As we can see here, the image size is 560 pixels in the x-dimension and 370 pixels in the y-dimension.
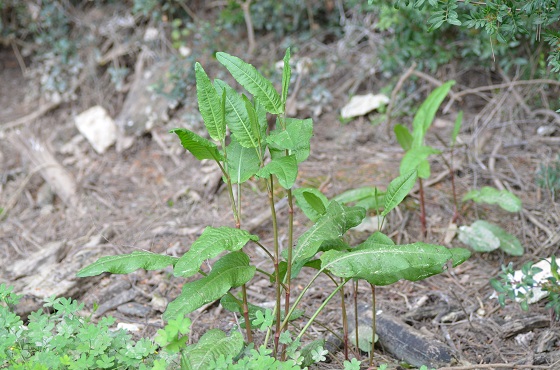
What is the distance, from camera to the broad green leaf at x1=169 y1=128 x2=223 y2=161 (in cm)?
205

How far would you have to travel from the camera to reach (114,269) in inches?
81.9

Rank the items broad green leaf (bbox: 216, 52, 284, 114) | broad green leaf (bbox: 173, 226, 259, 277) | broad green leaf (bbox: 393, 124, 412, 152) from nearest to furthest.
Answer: broad green leaf (bbox: 173, 226, 259, 277) < broad green leaf (bbox: 216, 52, 284, 114) < broad green leaf (bbox: 393, 124, 412, 152)

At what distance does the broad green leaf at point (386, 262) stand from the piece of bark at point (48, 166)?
287cm

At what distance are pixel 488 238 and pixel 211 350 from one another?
68.4 inches

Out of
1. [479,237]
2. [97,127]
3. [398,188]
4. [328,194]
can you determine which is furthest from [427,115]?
[97,127]

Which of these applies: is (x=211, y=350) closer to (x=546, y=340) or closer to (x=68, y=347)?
(x=68, y=347)

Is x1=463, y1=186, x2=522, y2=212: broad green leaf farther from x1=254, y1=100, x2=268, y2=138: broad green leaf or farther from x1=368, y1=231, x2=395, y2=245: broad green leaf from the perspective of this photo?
x1=254, y1=100, x2=268, y2=138: broad green leaf

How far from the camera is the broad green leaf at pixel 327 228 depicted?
7.29 feet

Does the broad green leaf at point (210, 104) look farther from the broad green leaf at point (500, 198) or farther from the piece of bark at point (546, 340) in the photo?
the broad green leaf at point (500, 198)

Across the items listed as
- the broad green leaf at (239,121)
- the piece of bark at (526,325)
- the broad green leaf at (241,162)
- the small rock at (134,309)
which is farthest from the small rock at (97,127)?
the piece of bark at (526,325)

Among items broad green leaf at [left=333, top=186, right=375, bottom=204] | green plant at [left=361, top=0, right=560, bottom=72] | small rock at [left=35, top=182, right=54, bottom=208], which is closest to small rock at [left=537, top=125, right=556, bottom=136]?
green plant at [left=361, top=0, right=560, bottom=72]

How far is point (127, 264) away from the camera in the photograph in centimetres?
209

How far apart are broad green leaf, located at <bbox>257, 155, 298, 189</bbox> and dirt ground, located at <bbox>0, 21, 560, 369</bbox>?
0.91 metres

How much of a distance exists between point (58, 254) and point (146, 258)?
1729 mm
